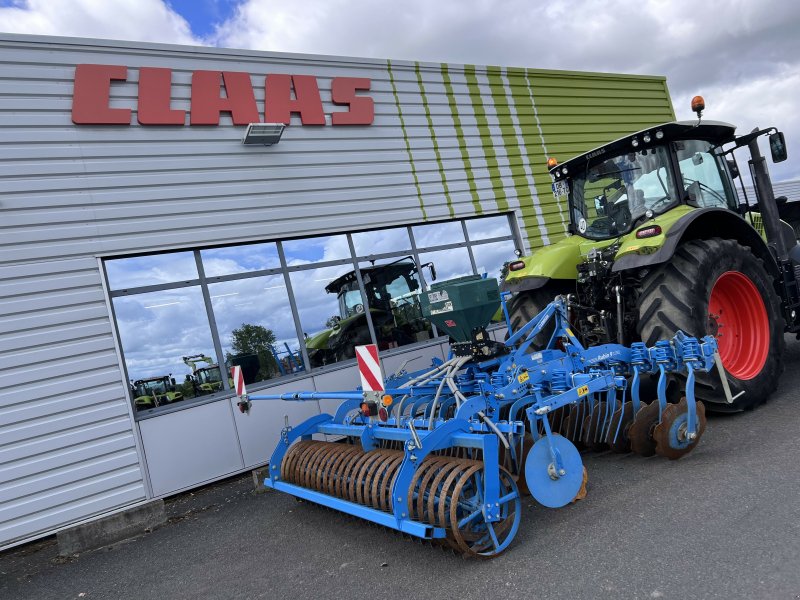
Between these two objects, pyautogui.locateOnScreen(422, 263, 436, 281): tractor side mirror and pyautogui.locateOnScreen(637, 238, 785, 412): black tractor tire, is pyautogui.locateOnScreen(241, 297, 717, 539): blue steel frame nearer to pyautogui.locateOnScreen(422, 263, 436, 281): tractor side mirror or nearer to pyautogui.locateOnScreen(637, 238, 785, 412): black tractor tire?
pyautogui.locateOnScreen(637, 238, 785, 412): black tractor tire

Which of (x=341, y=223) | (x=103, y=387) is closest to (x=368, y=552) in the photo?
(x=103, y=387)

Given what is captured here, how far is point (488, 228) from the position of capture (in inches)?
341

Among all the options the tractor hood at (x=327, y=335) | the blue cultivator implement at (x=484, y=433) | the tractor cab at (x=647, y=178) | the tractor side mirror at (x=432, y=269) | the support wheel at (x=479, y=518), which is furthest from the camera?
the tractor side mirror at (x=432, y=269)

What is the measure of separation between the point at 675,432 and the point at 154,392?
15.3 feet

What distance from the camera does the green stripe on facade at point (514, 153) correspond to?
8.95m

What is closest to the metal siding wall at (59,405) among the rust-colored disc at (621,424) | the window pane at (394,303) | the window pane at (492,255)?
the window pane at (394,303)

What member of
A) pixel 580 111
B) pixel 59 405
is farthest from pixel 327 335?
pixel 580 111

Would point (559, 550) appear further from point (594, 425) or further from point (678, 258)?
point (678, 258)

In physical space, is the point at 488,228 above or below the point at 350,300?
above

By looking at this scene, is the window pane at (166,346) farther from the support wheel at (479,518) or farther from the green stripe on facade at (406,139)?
the support wheel at (479,518)

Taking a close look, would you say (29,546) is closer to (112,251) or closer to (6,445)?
(6,445)

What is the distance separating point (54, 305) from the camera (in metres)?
5.50

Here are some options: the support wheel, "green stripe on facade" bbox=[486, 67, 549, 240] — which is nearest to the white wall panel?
the support wheel

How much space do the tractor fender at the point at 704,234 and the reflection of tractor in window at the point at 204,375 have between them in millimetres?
4044
